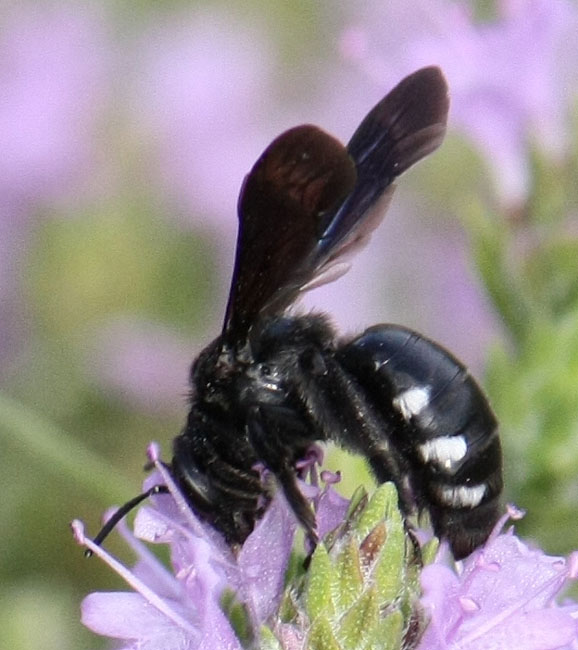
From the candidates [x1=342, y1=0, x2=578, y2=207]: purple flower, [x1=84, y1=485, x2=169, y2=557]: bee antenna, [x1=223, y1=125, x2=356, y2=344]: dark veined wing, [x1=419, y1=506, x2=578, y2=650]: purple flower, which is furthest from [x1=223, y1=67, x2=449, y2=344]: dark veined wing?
[x1=342, y1=0, x2=578, y2=207]: purple flower

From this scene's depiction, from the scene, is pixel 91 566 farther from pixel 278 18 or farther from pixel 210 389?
pixel 278 18

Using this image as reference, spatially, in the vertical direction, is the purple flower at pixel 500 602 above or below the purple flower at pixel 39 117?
below

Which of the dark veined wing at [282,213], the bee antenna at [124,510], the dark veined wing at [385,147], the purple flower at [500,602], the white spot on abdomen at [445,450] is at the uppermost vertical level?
the dark veined wing at [385,147]

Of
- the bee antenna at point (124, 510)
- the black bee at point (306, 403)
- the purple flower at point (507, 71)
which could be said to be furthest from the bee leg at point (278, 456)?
the purple flower at point (507, 71)

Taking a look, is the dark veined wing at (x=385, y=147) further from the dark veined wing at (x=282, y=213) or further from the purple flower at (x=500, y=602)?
the purple flower at (x=500, y=602)

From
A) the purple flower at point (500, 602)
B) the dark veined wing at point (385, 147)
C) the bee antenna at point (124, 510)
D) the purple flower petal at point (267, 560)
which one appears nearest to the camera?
the purple flower at point (500, 602)

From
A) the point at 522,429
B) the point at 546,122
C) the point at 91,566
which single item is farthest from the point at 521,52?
the point at 91,566

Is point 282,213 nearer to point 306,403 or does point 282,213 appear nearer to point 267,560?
point 306,403

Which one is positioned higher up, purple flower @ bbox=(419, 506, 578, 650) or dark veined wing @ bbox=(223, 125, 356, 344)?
dark veined wing @ bbox=(223, 125, 356, 344)

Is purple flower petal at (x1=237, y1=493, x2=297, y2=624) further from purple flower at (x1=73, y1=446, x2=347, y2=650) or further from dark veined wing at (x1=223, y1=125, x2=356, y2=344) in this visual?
dark veined wing at (x1=223, y1=125, x2=356, y2=344)

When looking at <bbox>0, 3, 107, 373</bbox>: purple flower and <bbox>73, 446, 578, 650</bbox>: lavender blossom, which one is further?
<bbox>0, 3, 107, 373</bbox>: purple flower
